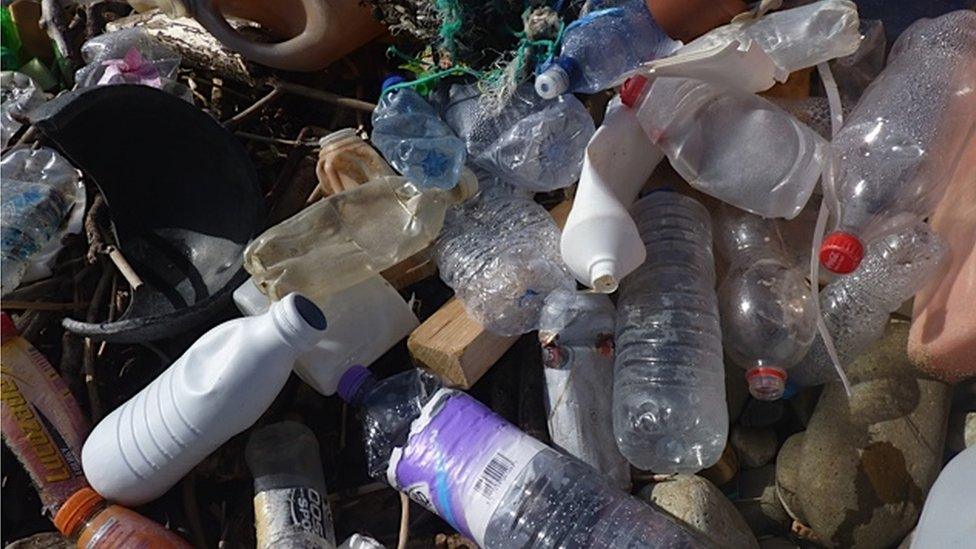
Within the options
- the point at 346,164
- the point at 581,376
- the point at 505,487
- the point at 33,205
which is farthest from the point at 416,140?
the point at 33,205

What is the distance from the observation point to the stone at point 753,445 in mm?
1434

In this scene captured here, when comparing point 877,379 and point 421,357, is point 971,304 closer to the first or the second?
point 877,379

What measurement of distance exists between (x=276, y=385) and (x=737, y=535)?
0.67m

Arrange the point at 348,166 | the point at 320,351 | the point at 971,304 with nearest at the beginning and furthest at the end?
the point at 971,304 < the point at 320,351 < the point at 348,166

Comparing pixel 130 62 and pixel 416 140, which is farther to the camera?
pixel 130 62

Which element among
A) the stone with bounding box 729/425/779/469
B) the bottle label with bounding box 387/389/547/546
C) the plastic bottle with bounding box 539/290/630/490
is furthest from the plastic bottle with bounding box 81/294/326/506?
the stone with bounding box 729/425/779/469

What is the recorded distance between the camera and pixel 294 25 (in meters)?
1.64

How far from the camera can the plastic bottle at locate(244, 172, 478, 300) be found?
1400 mm

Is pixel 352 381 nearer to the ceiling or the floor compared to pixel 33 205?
nearer to the floor

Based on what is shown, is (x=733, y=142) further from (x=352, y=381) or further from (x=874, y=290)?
(x=352, y=381)

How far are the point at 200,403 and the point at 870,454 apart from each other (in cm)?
94

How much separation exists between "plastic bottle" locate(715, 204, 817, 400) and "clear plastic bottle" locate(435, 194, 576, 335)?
249 mm

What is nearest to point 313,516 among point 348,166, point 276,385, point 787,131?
point 276,385

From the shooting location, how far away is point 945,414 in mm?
1384
